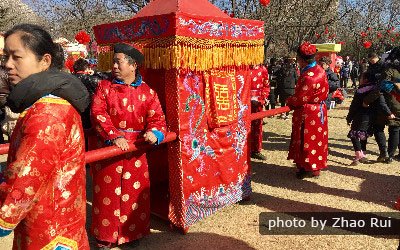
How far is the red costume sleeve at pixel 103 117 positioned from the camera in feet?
9.45

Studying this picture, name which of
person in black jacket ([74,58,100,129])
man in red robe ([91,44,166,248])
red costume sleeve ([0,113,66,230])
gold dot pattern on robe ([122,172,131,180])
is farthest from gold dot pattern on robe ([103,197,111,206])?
person in black jacket ([74,58,100,129])

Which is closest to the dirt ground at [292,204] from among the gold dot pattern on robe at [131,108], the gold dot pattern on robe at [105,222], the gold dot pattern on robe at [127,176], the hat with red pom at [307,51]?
the gold dot pattern on robe at [105,222]

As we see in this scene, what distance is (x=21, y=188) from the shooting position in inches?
55.7

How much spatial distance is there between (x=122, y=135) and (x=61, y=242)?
134 centimetres

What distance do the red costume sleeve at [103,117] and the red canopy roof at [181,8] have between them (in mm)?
913

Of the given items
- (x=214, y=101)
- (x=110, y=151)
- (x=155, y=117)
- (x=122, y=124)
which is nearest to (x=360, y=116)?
(x=214, y=101)

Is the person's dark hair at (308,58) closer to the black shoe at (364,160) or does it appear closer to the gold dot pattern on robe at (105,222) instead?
the black shoe at (364,160)

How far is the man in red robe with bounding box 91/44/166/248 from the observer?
9.83 ft

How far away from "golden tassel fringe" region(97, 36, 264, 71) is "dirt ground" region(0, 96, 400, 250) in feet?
5.18

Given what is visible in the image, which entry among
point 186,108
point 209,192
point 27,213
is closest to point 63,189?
→ point 27,213

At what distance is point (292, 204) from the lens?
4230mm

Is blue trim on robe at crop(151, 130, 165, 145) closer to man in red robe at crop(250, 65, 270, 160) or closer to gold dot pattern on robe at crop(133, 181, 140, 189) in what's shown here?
gold dot pattern on robe at crop(133, 181, 140, 189)

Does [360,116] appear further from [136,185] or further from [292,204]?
[136,185]

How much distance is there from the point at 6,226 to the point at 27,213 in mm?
111
